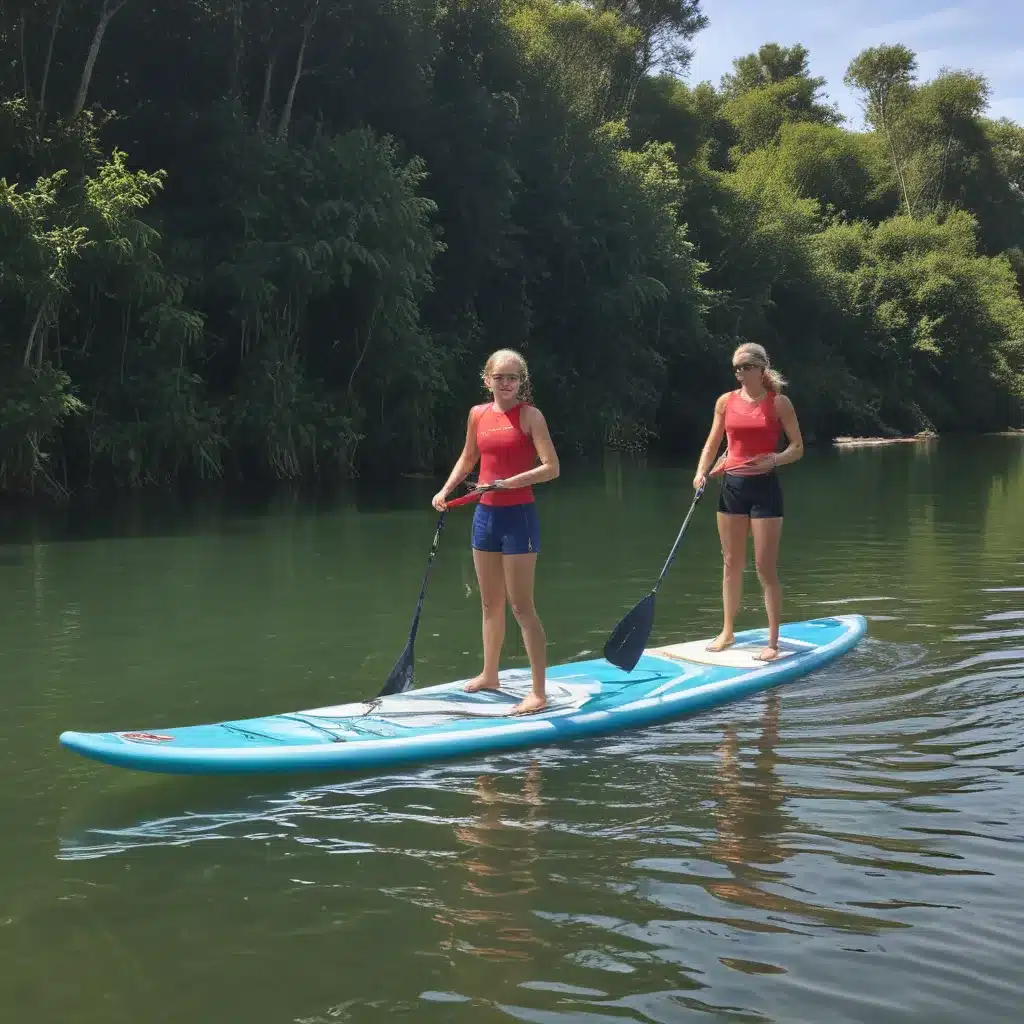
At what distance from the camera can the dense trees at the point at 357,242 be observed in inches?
843

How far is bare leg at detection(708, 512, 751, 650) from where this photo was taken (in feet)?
26.0

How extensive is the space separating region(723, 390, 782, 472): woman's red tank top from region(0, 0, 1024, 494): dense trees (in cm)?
1387

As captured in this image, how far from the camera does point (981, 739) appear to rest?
6.44 meters

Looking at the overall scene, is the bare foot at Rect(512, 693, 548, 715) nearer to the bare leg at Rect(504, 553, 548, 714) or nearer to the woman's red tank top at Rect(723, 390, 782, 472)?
the bare leg at Rect(504, 553, 548, 714)

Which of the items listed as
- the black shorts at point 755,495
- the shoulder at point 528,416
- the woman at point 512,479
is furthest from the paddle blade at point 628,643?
the shoulder at point 528,416

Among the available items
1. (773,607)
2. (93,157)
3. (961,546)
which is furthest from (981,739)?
(93,157)

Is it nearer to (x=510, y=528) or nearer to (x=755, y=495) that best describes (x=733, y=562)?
(x=755, y=495)

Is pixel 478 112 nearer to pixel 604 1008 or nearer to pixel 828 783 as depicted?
pixel 828 783

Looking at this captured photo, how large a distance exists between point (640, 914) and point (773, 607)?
13.2 feet

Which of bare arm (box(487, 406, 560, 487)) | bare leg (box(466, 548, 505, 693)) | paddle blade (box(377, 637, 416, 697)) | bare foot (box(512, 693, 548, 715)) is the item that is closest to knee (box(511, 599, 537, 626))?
bare leg (box(466, 548, 505, 693))

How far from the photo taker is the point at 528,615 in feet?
21.5

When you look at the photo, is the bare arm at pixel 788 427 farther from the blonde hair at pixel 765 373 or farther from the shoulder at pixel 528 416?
the shoulder at pixel 528 416

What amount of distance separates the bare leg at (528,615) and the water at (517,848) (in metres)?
0.41

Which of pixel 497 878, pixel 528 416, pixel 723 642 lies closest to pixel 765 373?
pixel 723 642
